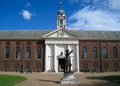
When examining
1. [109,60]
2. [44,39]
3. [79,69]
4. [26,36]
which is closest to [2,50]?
[26,36]

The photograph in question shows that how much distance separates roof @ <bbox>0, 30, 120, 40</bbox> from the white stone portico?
2.39 metres

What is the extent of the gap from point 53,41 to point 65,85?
23.3 meters

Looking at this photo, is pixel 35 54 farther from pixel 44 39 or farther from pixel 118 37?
pixel 118 37

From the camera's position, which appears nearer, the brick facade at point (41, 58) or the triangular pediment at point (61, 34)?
the triangular pediment at point (61, 34)

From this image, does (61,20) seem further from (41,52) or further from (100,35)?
(100,35)

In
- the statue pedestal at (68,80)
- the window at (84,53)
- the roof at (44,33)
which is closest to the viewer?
the statue pedestal at (68,80)

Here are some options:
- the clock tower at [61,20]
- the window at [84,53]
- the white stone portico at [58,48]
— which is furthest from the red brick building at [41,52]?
the clock tower at [61,20]

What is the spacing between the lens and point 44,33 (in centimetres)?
4222

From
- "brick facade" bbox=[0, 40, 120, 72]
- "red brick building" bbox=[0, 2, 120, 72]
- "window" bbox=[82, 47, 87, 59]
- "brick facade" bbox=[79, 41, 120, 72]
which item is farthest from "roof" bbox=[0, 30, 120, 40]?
"window" bbox=[82, 47, 87, 59]

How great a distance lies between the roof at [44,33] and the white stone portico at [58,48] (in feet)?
7.84

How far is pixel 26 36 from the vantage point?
40656mm

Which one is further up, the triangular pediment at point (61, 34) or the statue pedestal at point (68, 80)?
the triangular pediment at point (61, 34)

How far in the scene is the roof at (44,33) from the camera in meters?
39.8

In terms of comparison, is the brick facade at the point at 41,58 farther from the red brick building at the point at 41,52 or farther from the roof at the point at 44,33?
the roof at the point at 44,33
